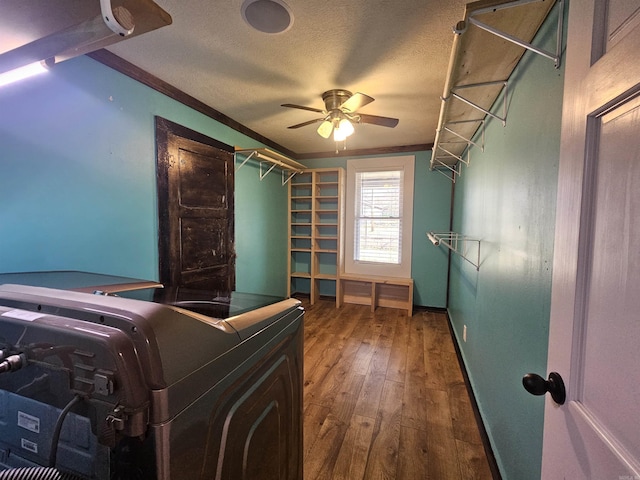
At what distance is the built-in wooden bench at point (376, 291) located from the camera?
149 inches

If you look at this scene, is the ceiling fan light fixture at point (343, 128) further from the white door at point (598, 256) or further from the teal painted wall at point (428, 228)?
the teal painted wall at point (428, 228)

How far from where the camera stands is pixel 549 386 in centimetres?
66

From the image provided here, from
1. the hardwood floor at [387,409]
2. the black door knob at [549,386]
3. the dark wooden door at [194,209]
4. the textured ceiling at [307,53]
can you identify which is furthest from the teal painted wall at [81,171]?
the black door knob at [549,386]

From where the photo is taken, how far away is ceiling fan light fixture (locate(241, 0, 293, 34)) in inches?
52.1

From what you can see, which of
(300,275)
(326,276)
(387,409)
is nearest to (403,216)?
(326,276)

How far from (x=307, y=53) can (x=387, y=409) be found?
234cm

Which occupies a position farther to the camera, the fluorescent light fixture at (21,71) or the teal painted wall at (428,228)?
the teal painted wall at (428,228)

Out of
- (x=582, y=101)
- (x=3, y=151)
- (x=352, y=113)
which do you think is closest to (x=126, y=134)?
(x=3, y=151)

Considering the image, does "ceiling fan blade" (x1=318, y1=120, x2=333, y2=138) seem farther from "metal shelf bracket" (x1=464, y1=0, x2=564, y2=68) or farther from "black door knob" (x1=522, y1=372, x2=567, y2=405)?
"black door knob" (x1=522, y1=372, x2=567, y2=405)

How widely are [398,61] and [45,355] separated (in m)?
2.12

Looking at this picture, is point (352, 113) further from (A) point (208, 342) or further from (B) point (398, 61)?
(A) point (208, 342)

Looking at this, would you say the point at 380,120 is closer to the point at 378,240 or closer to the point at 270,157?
the point at 270,157

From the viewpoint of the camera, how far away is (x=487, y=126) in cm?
188

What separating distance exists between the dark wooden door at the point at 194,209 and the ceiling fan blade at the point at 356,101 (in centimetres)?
130
